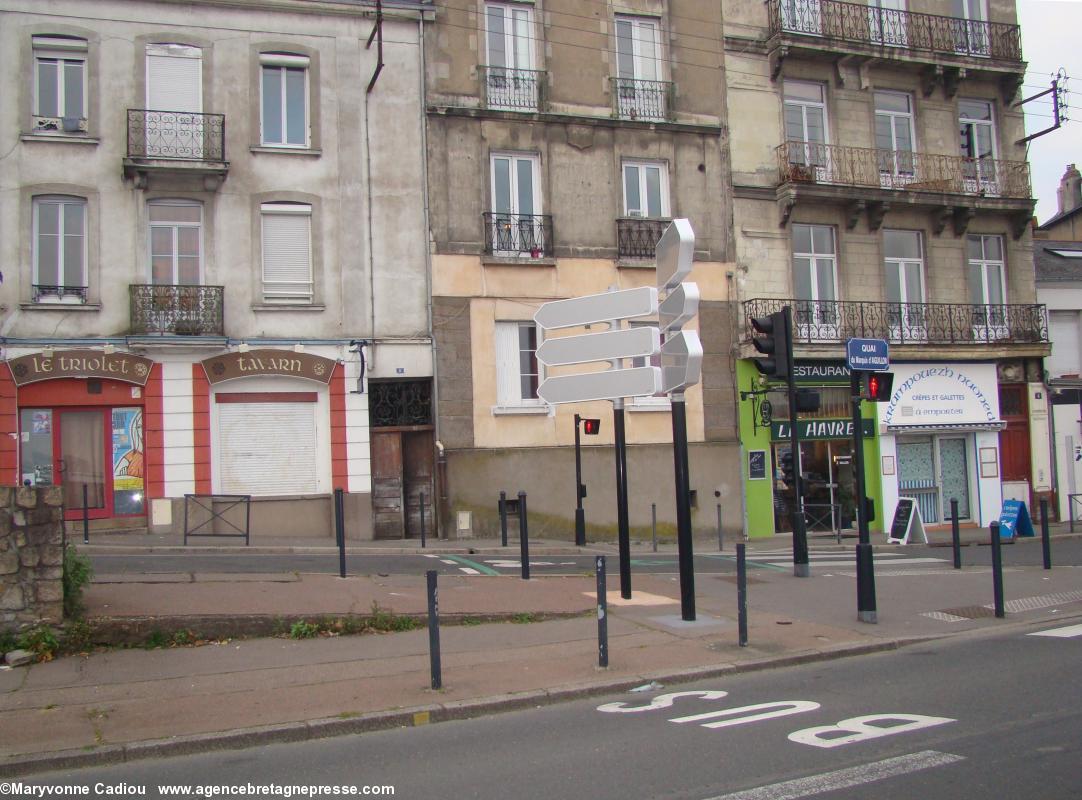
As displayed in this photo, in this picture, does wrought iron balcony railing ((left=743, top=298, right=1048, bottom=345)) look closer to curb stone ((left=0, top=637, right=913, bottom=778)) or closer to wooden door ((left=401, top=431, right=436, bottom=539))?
wooden door ((left=401, top=431, right=436, bottom=539))

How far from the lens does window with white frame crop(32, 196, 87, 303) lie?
762 inches

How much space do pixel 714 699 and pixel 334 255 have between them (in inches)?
601

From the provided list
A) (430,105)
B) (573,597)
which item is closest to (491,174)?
(430,105)

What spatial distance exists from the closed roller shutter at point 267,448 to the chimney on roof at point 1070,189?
29.2 m

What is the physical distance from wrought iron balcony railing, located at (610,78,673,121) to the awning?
9.73 meters

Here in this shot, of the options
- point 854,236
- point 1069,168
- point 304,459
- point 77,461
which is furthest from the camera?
point 1069,168

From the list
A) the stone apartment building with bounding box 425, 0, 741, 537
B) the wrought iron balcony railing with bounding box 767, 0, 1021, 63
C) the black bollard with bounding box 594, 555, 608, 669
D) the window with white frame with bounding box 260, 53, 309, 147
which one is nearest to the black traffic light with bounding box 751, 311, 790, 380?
the black bollard with bounding box 594, 555, 608, 669

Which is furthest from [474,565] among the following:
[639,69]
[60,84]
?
[639,69]

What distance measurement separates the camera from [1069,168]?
36125mm

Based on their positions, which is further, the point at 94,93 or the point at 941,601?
the point at 94,93

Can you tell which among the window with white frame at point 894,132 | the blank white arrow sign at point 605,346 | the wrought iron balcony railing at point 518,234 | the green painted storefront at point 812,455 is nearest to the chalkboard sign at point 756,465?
the green painted storefront at point 812,455

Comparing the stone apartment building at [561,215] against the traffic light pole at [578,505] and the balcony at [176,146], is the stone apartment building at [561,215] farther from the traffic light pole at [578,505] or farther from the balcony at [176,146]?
the balcony at [176,146]

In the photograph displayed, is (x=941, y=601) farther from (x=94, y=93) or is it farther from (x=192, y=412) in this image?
(x=94, y=93)

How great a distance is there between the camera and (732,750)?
6543 millimetres
